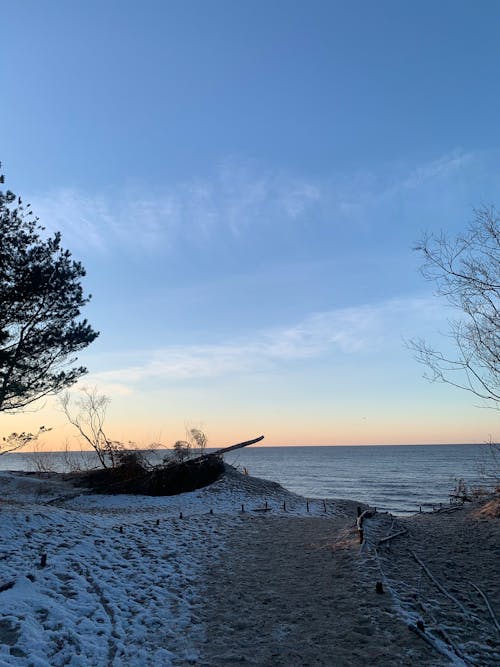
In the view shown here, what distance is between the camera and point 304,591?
7809 mm

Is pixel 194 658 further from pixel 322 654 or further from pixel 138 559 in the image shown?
pixel 138 559

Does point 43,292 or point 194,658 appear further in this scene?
point 43,292

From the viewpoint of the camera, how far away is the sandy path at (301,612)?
550cm

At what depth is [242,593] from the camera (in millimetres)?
7809

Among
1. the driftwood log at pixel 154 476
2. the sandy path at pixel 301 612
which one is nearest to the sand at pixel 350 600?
the sandy path at pixel 301 612

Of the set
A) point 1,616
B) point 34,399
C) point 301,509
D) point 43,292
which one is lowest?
point 301,509

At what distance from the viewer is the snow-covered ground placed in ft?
17.8

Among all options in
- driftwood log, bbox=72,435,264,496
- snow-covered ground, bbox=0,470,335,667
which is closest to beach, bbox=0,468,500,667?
snow-covered ground, bbox=0,470,335,667

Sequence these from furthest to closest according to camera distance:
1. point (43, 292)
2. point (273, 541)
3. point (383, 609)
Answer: point (43, 292) < point (273, 541) < point (383, 609)

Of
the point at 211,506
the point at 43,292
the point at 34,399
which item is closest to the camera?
the point at 43,292

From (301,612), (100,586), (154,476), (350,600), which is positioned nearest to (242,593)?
(301,612)

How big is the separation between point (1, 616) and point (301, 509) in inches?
561

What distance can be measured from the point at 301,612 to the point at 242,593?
1.34 m

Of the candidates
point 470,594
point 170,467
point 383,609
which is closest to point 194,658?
point 383,609
